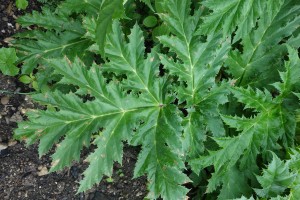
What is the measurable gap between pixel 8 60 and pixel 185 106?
4.17 ft

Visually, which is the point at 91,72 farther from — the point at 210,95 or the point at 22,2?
the point at 22,2

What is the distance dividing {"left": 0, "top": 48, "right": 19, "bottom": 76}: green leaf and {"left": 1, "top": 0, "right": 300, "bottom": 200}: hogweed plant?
55 cm

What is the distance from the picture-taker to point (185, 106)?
88.0 inches

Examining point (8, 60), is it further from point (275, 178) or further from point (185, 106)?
point (275, 178)

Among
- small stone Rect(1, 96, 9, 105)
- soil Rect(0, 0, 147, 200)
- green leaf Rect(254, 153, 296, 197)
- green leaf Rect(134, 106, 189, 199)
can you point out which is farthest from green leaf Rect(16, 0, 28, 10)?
green leaf Rect(254, 153, 296, 197)

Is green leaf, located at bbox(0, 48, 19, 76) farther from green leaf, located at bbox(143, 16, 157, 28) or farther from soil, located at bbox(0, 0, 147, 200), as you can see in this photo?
green leaf, located at bbox(143, 16, 157, 28)

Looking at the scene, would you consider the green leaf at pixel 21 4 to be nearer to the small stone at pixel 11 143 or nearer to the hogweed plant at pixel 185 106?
the hogweed plant at pixel 185 106

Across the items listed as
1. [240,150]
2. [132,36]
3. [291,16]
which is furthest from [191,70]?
[291,16]

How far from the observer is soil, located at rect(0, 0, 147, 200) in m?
2.79

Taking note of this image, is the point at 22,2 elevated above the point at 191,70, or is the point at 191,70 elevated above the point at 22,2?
the point at 22,2

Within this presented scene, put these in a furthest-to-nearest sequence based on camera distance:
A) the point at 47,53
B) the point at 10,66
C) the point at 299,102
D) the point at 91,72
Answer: the point at 10,66 < the point at 47,53 < the point at 299,102 < the point at 91,72

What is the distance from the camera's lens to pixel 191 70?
2199mm

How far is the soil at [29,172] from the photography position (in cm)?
279

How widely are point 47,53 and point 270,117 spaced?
1.38 meters
